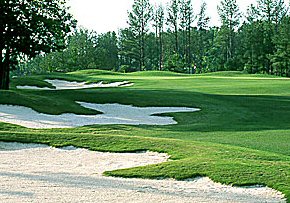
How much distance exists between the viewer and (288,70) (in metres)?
77.3

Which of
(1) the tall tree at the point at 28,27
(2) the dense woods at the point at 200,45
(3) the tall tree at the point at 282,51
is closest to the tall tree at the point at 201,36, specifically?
(2) the dense woods at the point at 200,45

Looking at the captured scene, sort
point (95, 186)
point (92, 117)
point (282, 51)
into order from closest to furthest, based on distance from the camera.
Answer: point (95, 186)
point (92, 117)
point (282, 51)

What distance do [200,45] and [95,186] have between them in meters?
103

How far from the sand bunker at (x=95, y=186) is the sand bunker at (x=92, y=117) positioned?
25.2 ft

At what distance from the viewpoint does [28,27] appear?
31.2m

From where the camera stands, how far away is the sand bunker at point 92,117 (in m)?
20.1

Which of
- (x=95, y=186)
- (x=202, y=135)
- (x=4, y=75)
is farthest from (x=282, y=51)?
(x=95, y=186)

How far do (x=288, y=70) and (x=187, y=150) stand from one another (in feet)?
223

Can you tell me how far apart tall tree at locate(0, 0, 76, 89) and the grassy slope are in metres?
3.62

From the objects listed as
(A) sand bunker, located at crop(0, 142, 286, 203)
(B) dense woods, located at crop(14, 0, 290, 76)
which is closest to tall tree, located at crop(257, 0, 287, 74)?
(B) dense woods, located at crop(14, 0, 290, 76)

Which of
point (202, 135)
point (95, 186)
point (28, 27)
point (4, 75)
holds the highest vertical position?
point (28, 27)

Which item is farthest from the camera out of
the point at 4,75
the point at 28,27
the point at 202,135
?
the point at 4,75

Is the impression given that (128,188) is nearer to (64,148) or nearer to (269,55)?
(64,148)

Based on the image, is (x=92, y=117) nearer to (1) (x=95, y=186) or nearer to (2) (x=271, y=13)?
(1) (x=95, y=186)
